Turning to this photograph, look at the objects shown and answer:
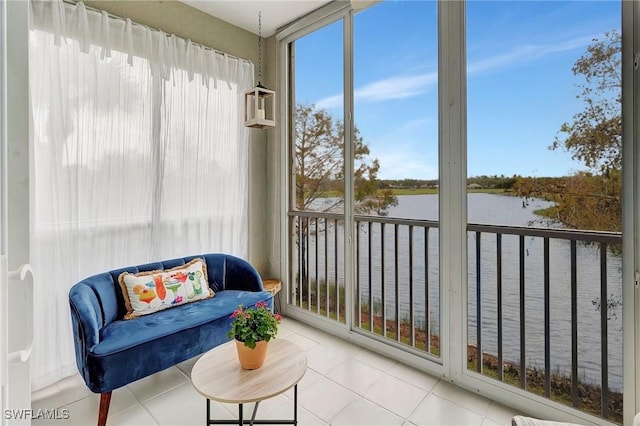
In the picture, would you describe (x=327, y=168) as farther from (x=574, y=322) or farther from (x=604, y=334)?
(x=604, y=334)

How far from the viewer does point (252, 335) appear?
163 cm

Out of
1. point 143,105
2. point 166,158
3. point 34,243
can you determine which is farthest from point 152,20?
point 34,243

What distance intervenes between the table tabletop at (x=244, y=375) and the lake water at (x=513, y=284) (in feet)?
3.99

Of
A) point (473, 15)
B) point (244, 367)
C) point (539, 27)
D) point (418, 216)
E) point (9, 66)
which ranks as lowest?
point (244, 367)

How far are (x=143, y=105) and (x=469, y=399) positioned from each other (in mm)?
3162

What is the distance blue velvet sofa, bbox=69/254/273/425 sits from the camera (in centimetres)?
177

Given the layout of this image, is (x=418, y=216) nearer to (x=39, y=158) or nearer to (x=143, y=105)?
(x=143, y=105)

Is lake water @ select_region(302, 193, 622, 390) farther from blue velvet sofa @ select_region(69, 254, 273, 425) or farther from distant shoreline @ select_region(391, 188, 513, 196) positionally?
blue velvet sofa @ select_region(69, 254, 273, 425)

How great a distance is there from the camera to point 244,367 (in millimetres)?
1669

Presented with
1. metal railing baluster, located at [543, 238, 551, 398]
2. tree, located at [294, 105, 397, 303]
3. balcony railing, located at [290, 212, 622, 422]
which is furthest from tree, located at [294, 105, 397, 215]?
metal railing baluster, located at [543, 238, 551, 398]

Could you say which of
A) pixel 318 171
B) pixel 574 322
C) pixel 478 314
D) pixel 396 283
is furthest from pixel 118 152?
pixel 574 322

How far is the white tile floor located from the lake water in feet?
1.40

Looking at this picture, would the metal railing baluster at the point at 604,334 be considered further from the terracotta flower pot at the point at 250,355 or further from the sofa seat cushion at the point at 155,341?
the sofa seat cushion at the point at 155,341

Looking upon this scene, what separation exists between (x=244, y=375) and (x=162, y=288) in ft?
3.70
